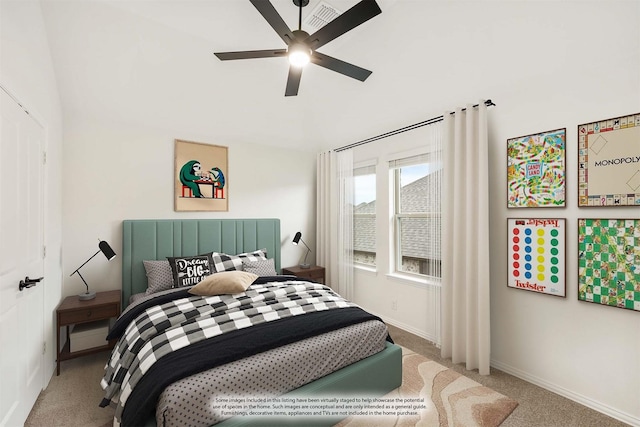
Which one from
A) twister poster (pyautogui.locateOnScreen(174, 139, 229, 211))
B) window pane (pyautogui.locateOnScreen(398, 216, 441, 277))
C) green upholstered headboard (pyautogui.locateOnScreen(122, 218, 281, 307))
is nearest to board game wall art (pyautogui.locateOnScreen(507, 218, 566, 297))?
window pane (pyautogui.locateOnScreen(398, 216, 441, 277))

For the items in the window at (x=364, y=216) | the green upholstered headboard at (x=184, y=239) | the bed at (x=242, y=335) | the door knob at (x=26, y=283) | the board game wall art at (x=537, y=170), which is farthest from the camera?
the window at (x=364, y=216)

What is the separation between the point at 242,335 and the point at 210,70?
2713 mm

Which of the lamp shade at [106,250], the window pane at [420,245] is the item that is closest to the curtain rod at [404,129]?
the window pane at [420,245]

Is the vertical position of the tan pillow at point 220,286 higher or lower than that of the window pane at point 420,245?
lower

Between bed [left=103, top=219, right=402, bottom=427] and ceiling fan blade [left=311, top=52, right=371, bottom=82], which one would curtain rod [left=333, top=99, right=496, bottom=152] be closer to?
ceiling fan blade [left=311, top=52, right=371, bottom=82]

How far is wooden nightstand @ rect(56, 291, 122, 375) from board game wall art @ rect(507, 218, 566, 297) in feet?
11.4

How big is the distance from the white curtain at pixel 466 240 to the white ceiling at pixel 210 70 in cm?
74

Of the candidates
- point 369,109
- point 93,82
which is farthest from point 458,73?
point 93,82

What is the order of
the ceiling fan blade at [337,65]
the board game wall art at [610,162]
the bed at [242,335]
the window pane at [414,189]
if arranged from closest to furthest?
the bed at [242,335] → the board game wall art at [610,162] → the ceiling fan blade at [337,65] → the window pane at [414,189]

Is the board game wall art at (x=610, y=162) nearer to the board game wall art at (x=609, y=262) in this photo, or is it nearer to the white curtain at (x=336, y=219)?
the board game wall art at (x=609, y=262)

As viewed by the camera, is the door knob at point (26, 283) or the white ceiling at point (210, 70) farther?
the white ceiling at point (210, 70)

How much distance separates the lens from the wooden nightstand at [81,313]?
244 centimetres

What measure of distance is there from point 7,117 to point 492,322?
366 cm

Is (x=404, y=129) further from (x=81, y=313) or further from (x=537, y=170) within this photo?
(x=81, y=313)
